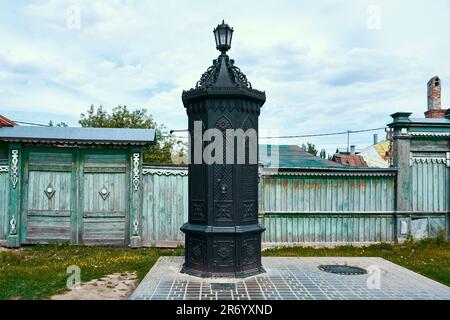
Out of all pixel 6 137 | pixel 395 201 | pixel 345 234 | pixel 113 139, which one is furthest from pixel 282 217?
pixel 6 137

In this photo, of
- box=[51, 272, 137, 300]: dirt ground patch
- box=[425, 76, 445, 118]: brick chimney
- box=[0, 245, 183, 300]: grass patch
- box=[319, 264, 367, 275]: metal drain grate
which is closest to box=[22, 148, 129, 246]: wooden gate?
box=[0, 245, 183, 300]: grass patch

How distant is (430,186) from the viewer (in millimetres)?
11672

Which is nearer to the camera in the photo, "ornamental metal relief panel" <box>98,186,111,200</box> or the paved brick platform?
the paved brick platform

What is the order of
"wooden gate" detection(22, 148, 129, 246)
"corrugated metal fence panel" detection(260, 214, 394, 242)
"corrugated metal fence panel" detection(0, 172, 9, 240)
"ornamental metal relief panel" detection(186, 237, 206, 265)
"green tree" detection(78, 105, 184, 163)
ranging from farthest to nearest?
"green tree" detection(78, 105, 184, 163), "corrugated metal fence panel" detection(260, 214, 394, 242), "wooden gate" detection(22, 148, 129, 246), "corrugated metal fence panel" detection(0, 172, 9, 240), "ornamental metal relief panel" detection(186, 237, 206, 265)

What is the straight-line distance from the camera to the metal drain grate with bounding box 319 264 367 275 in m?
7.81

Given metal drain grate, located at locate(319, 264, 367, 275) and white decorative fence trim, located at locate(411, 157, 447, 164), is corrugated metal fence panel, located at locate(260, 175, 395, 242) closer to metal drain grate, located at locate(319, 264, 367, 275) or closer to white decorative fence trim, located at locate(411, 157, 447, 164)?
white decorative fence trim, located at locate(411, 157, 447, 164)

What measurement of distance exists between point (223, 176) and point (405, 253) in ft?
19.3

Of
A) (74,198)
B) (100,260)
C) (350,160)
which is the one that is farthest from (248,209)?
(350,160)

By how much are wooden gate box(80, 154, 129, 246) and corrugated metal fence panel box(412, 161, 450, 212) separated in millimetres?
8148

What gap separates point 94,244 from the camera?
1070 cm

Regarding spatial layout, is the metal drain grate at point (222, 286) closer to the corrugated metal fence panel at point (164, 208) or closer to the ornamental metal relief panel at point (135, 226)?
the corrugated metal fence panel at point (164, 208)

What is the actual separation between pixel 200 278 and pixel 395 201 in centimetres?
686

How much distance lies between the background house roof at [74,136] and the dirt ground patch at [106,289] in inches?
155
